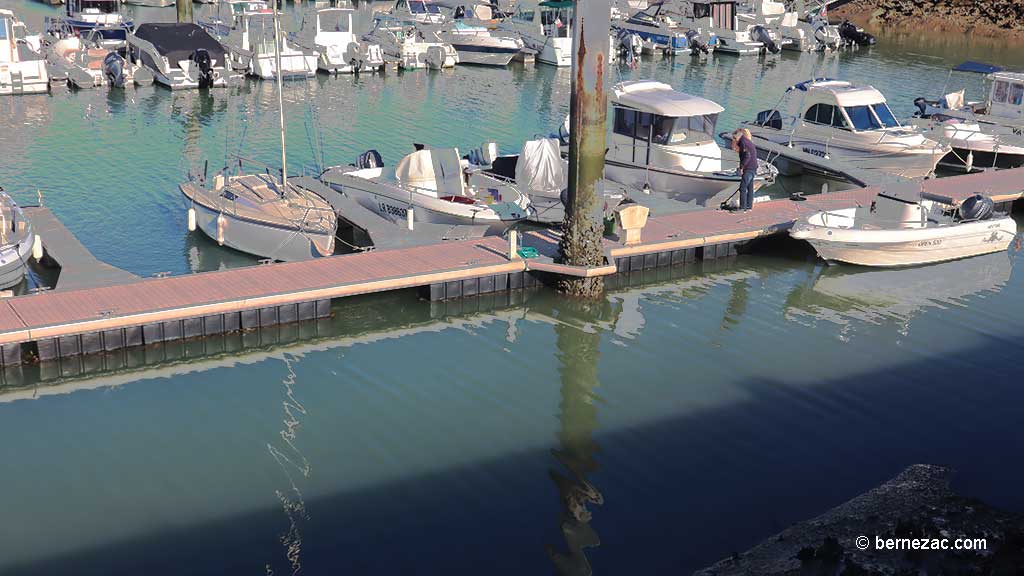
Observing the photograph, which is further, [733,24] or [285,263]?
[733,24]

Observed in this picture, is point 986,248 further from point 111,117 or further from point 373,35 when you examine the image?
point 373,35

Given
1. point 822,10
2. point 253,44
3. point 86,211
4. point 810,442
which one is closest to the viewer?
point 810,442

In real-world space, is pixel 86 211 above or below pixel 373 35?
below

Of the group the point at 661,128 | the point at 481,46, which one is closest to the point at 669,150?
Result: the point at 661,128

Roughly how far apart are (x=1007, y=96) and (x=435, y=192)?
20145 mm

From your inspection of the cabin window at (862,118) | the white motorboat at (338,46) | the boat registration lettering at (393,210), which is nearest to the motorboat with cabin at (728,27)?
the white motorboat at (338,46)

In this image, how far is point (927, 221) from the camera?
78.6ft

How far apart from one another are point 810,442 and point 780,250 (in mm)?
9311

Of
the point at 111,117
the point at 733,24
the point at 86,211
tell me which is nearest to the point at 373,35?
Answer: the point at 111,117

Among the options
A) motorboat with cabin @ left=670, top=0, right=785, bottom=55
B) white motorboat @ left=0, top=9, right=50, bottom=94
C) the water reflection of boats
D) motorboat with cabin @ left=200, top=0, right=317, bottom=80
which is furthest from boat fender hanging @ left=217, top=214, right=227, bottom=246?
motorboat with cabin @ left=670, top=0, right=785, bottom=55

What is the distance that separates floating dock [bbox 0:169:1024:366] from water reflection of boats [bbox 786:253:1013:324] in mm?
1802

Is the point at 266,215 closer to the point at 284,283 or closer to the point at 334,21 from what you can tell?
the point at 284,283

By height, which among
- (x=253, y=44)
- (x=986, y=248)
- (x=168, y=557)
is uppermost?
(x=253, y=44)

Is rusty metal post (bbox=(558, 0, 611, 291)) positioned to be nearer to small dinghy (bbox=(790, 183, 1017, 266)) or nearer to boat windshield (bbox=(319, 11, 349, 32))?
small dinghy (bbox=(790, 183, 1017, 266))
